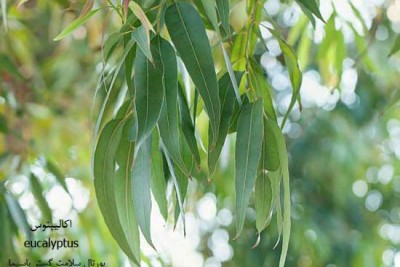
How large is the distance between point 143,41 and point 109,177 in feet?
0.40

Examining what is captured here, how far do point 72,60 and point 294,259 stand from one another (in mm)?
700

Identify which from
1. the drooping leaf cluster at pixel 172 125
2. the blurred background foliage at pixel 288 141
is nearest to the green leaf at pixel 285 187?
the drooping leaf cluster at pixel 172 125

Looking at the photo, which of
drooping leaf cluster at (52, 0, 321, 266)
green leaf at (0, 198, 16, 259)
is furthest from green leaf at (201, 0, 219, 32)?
green leaf at (0, 198, 16, 259)

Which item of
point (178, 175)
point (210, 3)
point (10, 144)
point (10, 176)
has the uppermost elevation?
point (210, 3)

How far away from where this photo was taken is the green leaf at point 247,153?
64cm

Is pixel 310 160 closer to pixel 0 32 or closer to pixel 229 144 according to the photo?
pixel 229 144

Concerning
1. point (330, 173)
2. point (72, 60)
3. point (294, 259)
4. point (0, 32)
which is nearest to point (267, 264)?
point (294, 259)

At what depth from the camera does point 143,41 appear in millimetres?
597

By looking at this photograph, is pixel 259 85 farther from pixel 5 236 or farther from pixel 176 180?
pixel 5 236

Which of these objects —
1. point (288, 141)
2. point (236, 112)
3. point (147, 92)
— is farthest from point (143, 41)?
point (288, 141)

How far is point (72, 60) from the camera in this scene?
1.93 metres

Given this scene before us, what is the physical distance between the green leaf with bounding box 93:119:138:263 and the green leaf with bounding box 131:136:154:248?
2 cm

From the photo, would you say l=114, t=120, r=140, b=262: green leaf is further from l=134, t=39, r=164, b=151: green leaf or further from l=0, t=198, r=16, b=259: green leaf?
l=0, t=198, r=16, b=259: green leaf

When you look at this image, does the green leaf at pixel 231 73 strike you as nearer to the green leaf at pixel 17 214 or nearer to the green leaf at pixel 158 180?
the green leaf at pixel 158 180
